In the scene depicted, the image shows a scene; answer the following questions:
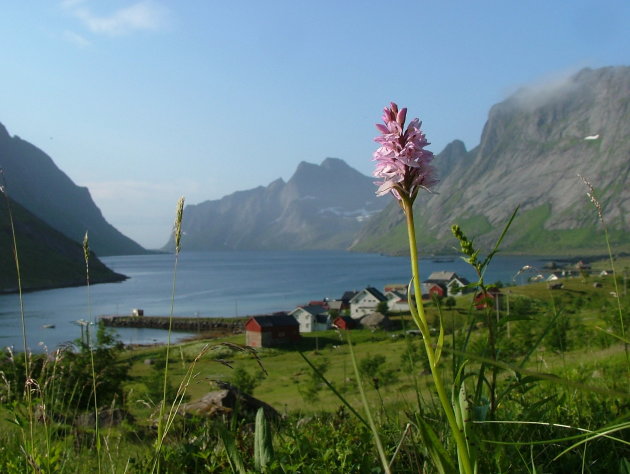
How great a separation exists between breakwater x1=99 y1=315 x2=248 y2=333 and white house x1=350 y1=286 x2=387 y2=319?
22.2 m

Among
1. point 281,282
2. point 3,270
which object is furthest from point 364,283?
point 3,270

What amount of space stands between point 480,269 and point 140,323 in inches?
4877

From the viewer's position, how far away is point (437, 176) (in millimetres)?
2525

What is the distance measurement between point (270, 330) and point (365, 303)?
3478 cm

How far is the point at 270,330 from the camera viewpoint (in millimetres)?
82250

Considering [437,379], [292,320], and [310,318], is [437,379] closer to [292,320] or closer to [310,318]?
[292,320]

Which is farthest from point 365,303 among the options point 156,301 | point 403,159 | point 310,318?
point 403,159

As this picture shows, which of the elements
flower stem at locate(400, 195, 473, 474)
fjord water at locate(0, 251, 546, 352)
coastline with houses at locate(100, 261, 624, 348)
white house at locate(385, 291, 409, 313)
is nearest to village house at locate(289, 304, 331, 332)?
coastline with houses at locate(100, 261, 624, 348)

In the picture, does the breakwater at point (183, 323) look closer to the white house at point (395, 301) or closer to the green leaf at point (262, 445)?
the white house at point (395, 301)

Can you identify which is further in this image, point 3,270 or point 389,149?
point 3,270

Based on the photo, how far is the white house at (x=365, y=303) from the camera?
111 metres

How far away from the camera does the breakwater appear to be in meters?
110

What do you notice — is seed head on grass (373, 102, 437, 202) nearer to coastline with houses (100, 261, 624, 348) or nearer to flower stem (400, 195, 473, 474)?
flower stem (400, 195, 473, 474)

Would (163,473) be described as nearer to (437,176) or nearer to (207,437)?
(207,437)
